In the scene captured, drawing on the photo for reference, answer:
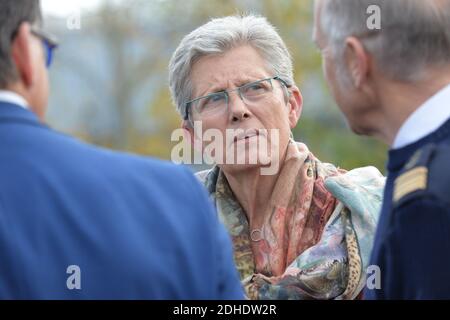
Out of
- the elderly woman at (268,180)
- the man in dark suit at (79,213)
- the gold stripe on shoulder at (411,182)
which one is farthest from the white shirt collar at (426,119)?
the elderly woman at (268,180)

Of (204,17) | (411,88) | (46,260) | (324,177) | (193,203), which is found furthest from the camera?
(204,17)

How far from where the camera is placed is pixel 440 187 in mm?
2477

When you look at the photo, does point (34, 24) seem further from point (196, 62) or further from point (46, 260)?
point (196, 62)

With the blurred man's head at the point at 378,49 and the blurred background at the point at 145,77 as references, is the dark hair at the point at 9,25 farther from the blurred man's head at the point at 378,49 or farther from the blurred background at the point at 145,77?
the blurred background at the point at 145,77

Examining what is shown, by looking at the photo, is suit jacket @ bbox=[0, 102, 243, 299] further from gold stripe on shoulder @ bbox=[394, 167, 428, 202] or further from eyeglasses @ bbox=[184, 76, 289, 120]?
eyeglasses @ bbox=[184, 76, 289, 120]

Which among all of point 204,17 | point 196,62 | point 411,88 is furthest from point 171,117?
point 411,88

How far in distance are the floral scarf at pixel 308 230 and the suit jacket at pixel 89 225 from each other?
129 centimetres

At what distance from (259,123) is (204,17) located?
19.4 meters

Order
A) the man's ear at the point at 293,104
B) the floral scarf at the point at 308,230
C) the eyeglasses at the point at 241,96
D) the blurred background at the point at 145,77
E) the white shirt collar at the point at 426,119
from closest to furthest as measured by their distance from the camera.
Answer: the white shirt collar at the point at 426,119 < the floral scarf at the point at 308,230 < the eyeglasses at the point at 241,96 < the man's ear at the point at 293,104 < the blurred background at the point at 145,77

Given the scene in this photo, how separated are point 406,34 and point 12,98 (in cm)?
107

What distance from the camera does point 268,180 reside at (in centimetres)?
403

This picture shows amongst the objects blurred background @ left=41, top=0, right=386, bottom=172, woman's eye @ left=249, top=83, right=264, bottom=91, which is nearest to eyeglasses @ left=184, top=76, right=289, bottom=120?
woman's eye @ left=249, top=83, right=264, bottom=91

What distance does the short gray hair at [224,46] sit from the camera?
408 cm

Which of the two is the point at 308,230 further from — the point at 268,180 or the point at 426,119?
the point at 426,119
